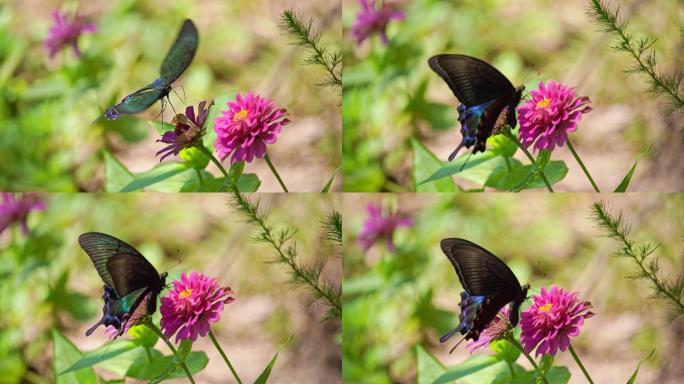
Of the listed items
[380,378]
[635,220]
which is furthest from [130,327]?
[635,220]

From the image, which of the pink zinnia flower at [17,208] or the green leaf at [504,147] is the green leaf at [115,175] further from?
the green leaf at [504,147]

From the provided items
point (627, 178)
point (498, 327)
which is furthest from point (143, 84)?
point (627, 178)

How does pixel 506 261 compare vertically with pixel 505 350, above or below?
above

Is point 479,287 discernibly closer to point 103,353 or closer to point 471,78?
point 471,78

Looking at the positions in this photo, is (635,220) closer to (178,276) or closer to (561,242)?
(561,242)

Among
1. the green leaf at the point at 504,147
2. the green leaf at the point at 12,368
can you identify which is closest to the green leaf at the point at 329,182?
the green leaf at the point at 504,147

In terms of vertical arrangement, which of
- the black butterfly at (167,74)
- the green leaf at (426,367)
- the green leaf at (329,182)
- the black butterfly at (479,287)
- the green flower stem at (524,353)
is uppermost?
the black butterfly at (167,74)

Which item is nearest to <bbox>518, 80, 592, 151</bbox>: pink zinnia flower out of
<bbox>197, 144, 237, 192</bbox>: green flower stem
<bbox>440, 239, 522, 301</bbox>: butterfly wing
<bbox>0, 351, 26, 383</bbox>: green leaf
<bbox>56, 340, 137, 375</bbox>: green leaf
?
<bbox>440, 239, 522, 301</bbox>: butterfly wing
